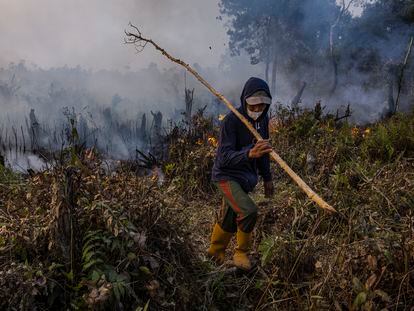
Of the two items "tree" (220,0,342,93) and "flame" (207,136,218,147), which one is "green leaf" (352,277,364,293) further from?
"tree" (220,0,342,93)

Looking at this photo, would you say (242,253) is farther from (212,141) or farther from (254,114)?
(212,141)

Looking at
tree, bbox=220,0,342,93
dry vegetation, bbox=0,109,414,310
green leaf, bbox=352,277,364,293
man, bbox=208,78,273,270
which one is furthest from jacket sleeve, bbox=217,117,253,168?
tree, bbox=220,0,342,93

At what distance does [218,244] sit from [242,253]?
0.96 feet

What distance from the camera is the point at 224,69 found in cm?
2800

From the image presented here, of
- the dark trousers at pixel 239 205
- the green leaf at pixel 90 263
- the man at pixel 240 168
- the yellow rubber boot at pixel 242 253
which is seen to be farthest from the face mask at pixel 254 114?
the green leaf at pixel 90 263

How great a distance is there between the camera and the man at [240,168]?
3.50 m

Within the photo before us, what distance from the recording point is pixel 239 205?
3510 millimetres

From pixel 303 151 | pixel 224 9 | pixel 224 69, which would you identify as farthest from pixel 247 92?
pixel 224 69

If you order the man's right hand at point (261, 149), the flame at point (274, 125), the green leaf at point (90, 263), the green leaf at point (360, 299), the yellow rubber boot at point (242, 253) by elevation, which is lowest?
the green leaf at point (360, 299)

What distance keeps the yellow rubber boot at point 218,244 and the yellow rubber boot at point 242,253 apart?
0.65 ft

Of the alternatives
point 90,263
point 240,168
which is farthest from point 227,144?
point 90,263

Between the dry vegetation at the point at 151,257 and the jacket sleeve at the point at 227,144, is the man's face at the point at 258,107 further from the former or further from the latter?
the dry vegetation at the point at 151,257

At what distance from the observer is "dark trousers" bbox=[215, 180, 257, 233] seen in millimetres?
3486

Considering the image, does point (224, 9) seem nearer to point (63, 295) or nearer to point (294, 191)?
point (294, 191)
